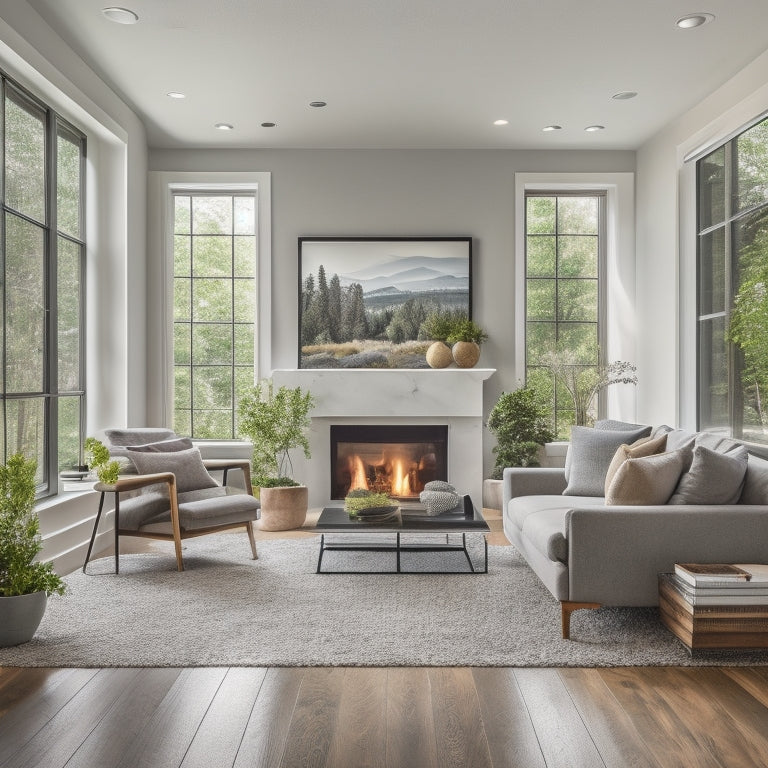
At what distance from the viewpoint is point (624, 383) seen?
21.0 feet

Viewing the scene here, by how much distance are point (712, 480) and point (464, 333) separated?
3169mm

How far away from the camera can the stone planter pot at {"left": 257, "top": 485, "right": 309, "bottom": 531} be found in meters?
5.51

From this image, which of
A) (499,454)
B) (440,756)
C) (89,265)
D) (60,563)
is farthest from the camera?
(499,454)

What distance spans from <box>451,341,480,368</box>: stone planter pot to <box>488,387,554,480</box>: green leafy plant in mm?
401

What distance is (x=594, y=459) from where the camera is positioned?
4.22 m

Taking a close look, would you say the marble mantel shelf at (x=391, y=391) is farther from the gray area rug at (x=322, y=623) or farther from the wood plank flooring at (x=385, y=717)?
the wood plank flooring at (x=385, y=717)

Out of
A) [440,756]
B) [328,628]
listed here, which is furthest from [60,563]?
[440,756]

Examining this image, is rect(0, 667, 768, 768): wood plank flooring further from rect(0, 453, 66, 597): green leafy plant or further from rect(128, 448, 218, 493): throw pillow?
rect(128, 448, 218, 493): throw pillow

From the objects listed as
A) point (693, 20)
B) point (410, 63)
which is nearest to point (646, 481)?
point (693, 20)

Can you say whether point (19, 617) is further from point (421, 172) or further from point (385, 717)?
point (421, 172)

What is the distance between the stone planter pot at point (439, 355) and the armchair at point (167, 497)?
2.16 m

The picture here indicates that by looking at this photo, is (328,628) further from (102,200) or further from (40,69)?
(102,200)

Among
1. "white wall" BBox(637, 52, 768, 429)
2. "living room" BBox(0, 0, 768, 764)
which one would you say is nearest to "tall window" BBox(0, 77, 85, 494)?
"living room" BBox(0, 0, 768, 764)

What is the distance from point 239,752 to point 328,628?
111cm
